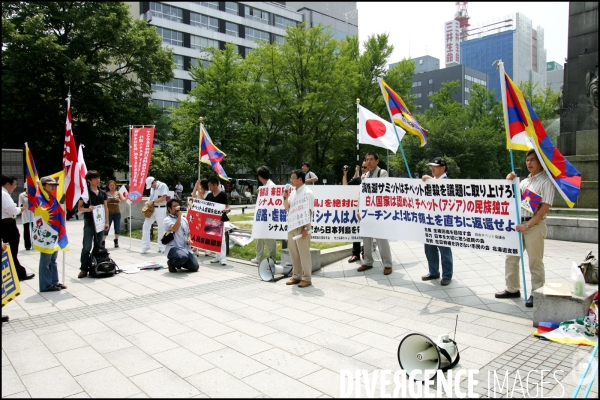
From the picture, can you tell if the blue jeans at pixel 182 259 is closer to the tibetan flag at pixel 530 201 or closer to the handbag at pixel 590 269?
the tibetan flag at pixel 530 201

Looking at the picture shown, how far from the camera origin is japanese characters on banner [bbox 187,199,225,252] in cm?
913

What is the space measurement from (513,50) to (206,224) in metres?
19.5

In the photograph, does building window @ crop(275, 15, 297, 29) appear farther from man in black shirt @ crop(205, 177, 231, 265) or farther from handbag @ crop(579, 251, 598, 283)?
handbag @ crop(579, 251, 598, 283)

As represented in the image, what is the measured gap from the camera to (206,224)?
9367 mm

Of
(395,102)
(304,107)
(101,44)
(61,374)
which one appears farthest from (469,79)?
(61,374)

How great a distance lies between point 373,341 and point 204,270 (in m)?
4.84

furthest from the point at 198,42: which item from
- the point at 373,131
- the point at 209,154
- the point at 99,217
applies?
the point at 373,131

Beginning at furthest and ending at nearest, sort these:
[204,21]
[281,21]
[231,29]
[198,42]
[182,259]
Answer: [281,21] → [231,29] → [204,21] → [198,42] → [182,259]

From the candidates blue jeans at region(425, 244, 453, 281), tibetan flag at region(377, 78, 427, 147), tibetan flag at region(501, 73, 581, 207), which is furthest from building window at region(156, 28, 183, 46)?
tibetan flag at region(501, 73, 581, 207)

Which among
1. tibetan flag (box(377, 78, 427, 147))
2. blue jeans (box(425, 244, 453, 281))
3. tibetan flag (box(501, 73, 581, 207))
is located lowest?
blue jeans (box(425, 244, 453, 281))

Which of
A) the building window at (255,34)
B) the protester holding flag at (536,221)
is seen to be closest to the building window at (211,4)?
the building window at (255,34)

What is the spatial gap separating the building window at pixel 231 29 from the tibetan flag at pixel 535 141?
55.4m

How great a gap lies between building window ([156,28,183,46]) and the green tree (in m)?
21.3

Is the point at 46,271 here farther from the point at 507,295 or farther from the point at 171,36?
the point at 171,36
